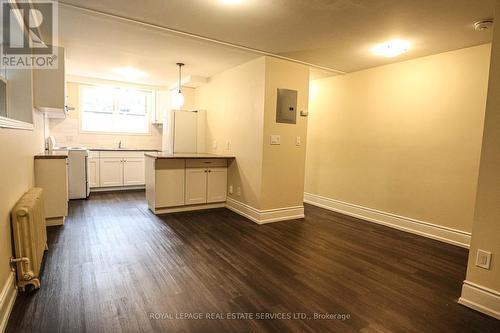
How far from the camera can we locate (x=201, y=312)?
189cm

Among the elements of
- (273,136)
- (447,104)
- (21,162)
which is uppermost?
(447,104)

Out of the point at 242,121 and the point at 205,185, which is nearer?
the point at 242,121

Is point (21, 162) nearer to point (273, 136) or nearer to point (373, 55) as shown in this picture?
point (273, 136)

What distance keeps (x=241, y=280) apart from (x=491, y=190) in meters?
2.00

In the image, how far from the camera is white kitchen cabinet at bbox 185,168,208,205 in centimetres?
444

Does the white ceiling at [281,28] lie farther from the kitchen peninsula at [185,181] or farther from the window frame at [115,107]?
the window frame at [115,107]

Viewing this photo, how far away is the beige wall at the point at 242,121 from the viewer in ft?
13.1

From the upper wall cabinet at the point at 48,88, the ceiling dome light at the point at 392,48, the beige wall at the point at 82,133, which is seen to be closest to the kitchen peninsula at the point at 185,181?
the upper wall cabinet at the point at 48,88

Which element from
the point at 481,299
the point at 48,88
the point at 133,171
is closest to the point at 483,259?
the point at 481,299

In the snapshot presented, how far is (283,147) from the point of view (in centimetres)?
412

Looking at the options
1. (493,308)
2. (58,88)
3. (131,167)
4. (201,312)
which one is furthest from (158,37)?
(493,308)

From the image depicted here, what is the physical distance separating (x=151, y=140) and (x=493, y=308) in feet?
21.6

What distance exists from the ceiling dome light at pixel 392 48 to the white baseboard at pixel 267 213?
7.99 feet

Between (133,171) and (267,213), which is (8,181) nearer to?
(267,213)
